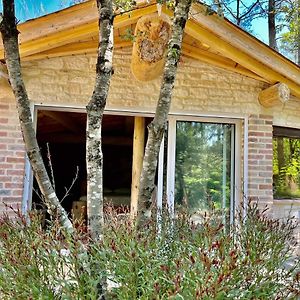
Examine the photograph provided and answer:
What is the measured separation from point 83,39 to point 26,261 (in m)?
3.25

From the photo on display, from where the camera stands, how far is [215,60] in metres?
5.26

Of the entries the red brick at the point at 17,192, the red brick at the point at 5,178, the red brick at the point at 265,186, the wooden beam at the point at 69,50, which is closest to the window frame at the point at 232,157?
the red brick at the point at 265,186

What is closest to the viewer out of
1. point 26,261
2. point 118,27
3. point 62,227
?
point 26,261

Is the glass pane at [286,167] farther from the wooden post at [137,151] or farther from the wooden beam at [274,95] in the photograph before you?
the wooden post at [137,151]

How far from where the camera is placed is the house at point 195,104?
461 cm

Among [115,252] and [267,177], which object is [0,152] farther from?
[267,177]

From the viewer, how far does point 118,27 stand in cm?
→ 461

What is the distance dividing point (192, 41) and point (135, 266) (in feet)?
12.3

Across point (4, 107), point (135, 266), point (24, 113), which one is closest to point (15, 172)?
point (4, 107)

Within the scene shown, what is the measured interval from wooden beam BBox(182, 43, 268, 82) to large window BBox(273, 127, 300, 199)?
121 centimetres

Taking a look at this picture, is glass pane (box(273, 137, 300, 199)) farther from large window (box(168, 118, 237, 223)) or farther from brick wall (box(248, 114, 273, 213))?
large window (box(168, 118, 237, 223))

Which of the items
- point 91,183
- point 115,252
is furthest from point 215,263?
point 91,183

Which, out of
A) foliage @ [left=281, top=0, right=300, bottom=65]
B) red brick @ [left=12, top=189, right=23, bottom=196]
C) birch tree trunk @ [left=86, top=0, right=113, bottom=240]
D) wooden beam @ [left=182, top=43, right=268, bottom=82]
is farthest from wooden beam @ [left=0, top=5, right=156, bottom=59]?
foliage @ [left=281, top=0, right=300, bottom=65]

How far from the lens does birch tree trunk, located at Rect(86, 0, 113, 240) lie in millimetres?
2760
